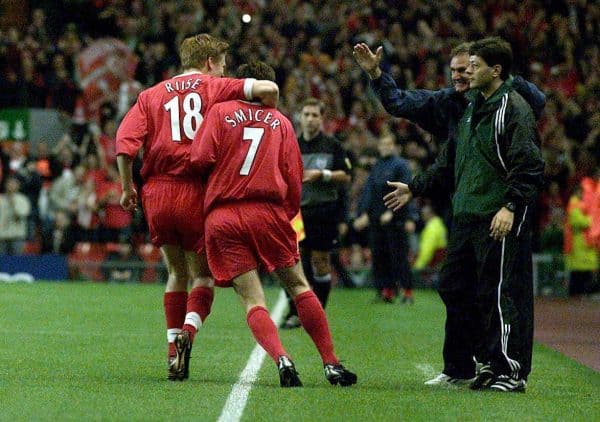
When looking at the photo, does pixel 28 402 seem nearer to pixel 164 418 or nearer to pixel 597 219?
pixel 164 418

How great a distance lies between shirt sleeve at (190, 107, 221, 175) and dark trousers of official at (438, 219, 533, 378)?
1599 mm

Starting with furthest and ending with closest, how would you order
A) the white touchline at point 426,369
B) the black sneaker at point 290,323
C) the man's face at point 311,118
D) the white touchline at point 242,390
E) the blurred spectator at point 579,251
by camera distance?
1. the blurred spectator at point 579,251
2. the man's face at point 311,118
3. the black sneaker at point 290,323
4. the white touchline at point 426,369
5. the white touchline at point 242,390

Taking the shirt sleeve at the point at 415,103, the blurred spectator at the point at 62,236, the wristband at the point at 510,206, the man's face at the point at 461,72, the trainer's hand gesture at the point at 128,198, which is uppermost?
the man's face at the point at 461,72

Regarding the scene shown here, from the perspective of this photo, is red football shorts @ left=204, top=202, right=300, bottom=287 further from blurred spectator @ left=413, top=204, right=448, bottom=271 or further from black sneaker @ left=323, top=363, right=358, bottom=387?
blurred spectator @ left=413, top=204, right=448, bottom=271

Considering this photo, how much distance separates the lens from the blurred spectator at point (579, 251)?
65.8ft

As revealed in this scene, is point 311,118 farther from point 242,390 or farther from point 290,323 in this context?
point 242,390

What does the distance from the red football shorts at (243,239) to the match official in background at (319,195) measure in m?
4.83

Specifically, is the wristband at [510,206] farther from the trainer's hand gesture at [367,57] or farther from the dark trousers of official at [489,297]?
the trainer's hand gesture at [367,57]

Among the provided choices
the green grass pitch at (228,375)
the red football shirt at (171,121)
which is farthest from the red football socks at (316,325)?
the red football shirt at (171,121)

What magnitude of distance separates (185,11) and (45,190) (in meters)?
5.23

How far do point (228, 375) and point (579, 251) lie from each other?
1260 cm

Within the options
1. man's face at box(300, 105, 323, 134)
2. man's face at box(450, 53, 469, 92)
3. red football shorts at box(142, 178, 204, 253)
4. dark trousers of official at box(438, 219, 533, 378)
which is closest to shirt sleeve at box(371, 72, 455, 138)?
man's face at box(450, 53, 469, 92)

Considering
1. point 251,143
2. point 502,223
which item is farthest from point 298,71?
point 502,223

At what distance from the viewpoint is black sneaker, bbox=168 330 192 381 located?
7.91 meters
